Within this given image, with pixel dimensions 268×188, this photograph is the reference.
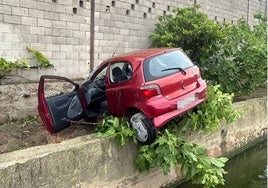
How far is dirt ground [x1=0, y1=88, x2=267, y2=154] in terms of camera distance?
524cm

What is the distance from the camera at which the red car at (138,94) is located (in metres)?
4.93

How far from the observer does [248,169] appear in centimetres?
711

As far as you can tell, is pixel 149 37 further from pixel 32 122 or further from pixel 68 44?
pixel 32 122

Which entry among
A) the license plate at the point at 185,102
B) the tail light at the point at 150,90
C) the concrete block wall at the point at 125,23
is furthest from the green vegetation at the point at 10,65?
the license plate at the point at 185,102

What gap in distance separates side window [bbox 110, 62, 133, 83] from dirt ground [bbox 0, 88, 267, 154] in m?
0.96

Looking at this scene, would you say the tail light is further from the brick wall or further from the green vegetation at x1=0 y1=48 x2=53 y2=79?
the brick wall

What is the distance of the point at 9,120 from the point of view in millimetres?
6387

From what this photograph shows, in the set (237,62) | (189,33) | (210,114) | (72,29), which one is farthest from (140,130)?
(237,62)

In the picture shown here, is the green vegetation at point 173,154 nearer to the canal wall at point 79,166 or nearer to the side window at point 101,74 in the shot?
the canal wall at point 79,166

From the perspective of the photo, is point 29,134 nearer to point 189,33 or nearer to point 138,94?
point 138,94

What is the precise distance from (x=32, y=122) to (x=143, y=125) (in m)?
2.44

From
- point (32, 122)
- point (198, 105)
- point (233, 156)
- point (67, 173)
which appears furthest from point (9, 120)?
point (233, 156)

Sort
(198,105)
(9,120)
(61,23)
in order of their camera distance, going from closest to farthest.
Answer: (198,105), (9,120), (61,23)

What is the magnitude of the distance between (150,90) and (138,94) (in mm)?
183
